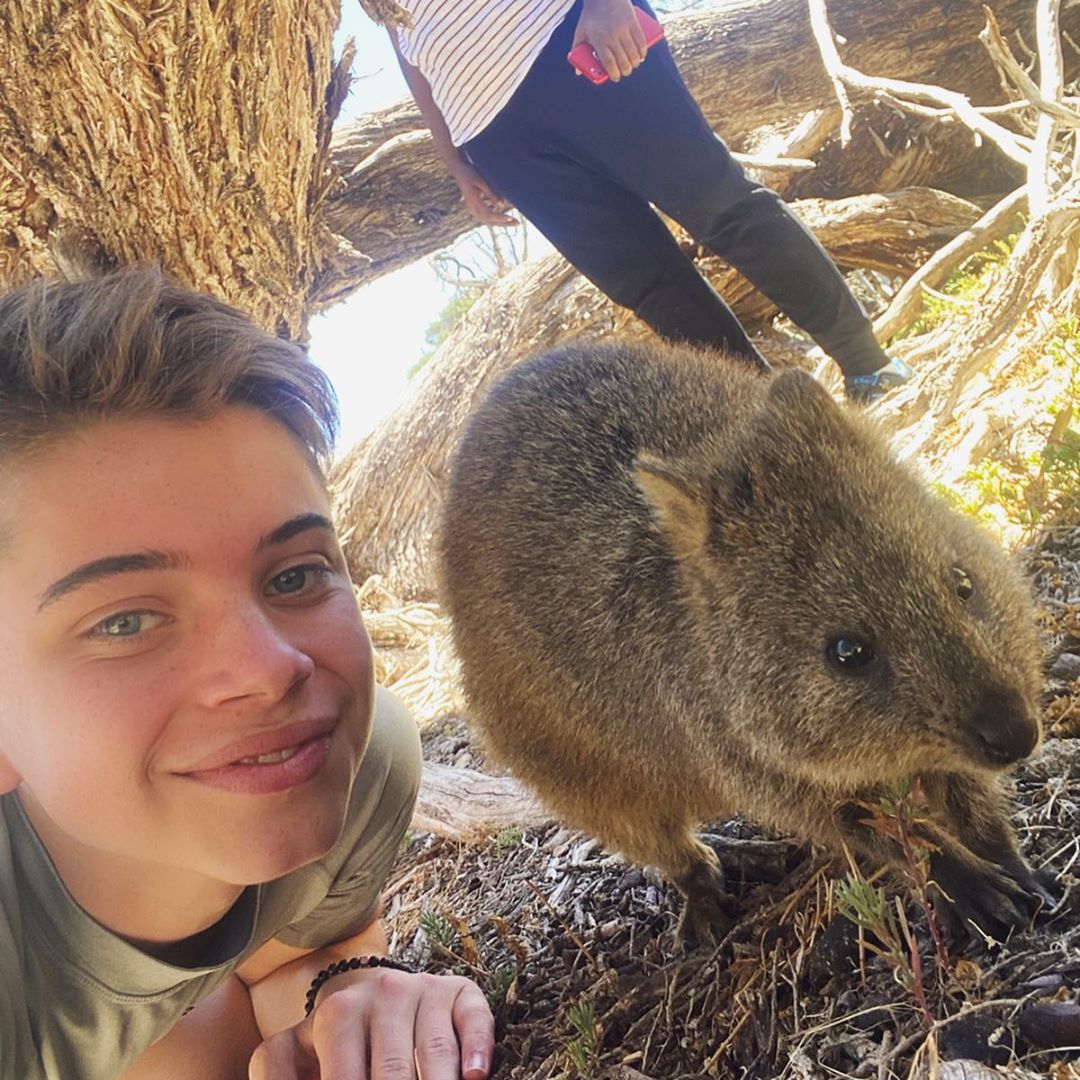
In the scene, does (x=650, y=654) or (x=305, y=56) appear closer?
(x=650, y=654)

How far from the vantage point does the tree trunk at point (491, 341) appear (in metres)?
6.02

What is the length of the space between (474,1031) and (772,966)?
751mm

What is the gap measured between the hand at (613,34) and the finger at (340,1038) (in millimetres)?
2878

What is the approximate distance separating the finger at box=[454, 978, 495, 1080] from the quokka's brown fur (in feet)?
1.81

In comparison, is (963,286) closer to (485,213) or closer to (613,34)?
(485,213)

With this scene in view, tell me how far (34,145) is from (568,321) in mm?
3615

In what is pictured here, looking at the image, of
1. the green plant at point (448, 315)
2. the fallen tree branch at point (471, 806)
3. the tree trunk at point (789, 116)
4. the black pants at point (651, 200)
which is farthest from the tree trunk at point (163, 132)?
the green plant at point (448, 315)

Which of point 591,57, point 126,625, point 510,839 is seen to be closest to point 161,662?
point 126,625

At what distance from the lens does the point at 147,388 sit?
182cm

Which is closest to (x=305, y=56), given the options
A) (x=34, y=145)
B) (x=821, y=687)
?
(x=34, y=145)

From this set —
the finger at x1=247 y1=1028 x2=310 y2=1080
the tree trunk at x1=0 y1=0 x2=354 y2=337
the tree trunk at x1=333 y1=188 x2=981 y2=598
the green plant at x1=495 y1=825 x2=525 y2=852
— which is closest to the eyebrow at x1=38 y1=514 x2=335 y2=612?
the finger at x1=247 y1=1028 x2=310 y2=1080

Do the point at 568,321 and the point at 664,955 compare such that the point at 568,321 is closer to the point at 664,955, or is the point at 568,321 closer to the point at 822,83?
the point at 822,83

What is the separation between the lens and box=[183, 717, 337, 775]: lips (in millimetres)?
1684

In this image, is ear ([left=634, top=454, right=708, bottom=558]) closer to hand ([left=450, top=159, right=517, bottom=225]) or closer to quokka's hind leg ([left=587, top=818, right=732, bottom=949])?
quokka's hind leg ([left=587, top=818, right=732, bottom=949])
